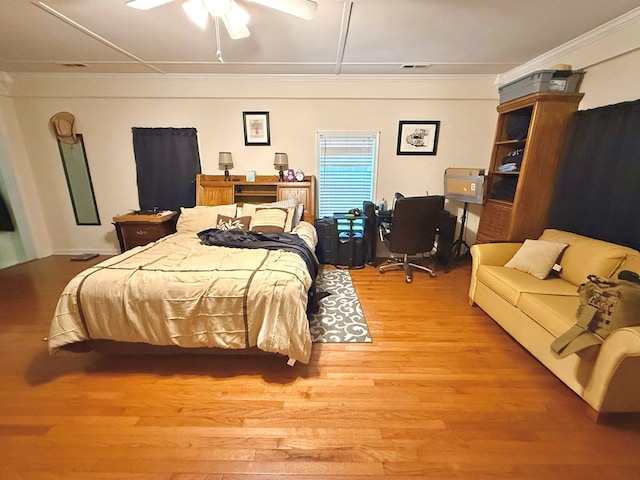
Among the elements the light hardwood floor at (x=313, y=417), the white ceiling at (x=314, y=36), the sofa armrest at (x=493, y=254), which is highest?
the white ceiling at (x=314, y=36)

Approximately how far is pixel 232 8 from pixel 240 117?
6.52 feet

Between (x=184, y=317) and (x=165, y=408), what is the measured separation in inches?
20.5

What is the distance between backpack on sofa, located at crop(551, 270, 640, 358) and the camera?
144 centimetres

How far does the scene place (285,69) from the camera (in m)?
3.35

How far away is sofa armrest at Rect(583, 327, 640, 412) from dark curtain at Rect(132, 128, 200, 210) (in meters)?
4.41

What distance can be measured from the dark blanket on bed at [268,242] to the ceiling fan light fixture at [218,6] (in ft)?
5.65

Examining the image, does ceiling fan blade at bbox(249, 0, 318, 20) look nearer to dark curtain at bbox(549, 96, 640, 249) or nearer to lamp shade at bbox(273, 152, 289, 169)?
lamp shade at bbox(273, 152, 289, 169)

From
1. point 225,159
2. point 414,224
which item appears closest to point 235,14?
point 225,159

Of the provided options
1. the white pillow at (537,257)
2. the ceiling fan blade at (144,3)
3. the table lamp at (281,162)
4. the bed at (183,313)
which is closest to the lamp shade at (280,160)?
the table lamp at (281,162)

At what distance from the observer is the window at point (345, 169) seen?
12.7ft

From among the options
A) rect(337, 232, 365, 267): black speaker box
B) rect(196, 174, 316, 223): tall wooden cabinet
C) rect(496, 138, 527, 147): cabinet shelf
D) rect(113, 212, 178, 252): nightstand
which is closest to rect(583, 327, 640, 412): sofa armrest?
rect(496, 138, 527, 147): cabinet shelf

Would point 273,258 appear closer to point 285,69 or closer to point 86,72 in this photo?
point 285,69

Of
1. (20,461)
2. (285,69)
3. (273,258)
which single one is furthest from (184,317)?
(285,69)

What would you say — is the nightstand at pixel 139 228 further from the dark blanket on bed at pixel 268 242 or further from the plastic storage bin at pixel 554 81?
the plastic storage bin at pixel 554 81
